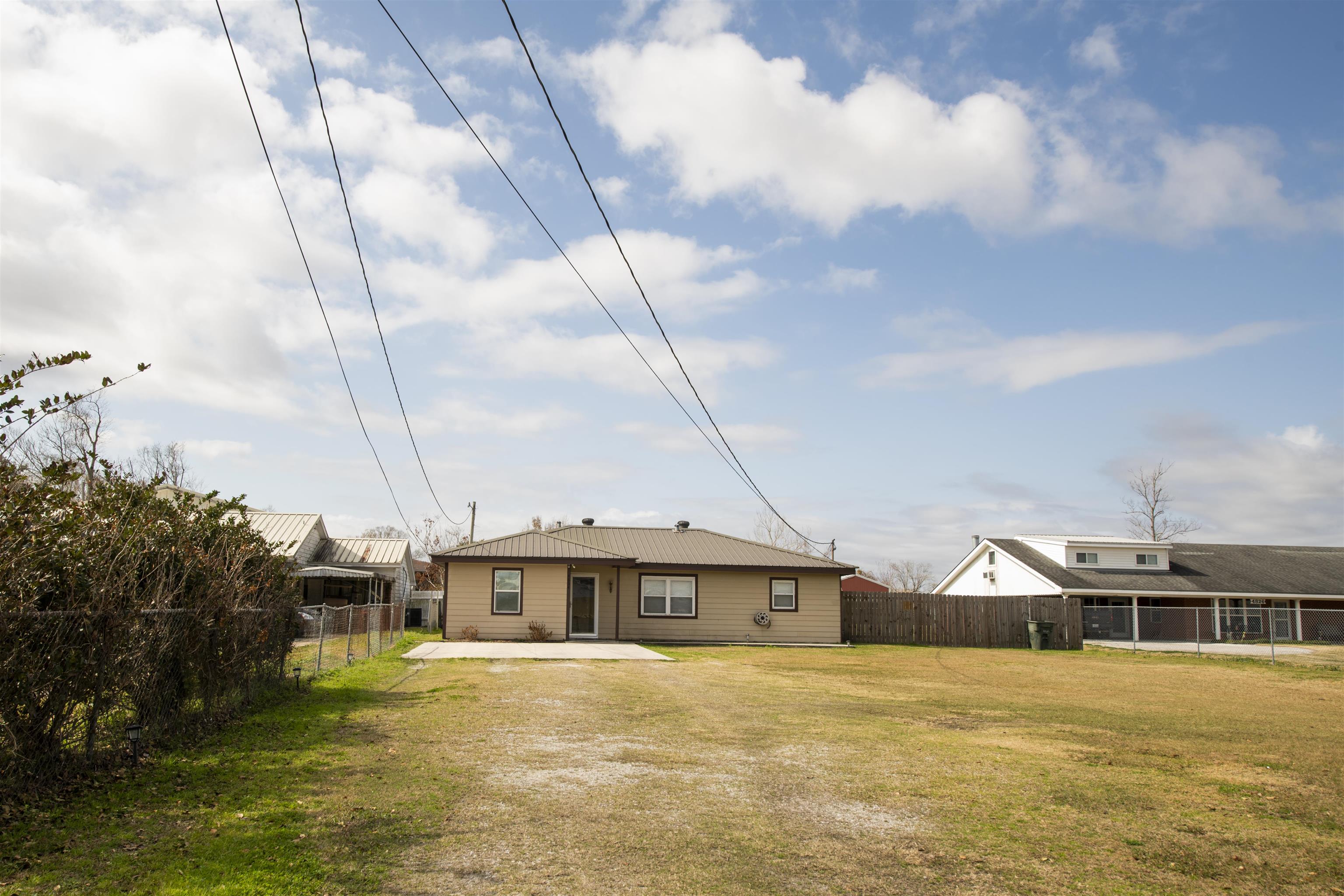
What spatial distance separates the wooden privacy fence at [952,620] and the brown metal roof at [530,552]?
318 inches

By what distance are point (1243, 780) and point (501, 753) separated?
6.43 meters

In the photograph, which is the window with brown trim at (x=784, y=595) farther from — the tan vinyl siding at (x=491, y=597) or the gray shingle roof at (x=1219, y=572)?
the gray shingle roof at (x=1219, y=572)

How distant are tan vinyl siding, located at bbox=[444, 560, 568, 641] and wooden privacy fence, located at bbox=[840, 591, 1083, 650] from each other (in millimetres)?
9258

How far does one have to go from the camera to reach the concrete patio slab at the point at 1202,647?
88.1ft

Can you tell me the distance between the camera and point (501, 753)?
794cm

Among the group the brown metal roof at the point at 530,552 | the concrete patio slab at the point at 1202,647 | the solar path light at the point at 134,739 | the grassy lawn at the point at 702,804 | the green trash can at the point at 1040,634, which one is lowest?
the concrete patio slab at the point at 1202,647

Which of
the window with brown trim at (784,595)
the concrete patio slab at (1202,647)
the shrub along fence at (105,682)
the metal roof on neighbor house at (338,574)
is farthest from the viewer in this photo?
the metal roof on neighbor house at (338,574)

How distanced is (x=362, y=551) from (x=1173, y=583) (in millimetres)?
32371

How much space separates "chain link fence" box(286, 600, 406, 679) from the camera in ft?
45.4

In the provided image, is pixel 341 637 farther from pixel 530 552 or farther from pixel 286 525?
pixel 286 525

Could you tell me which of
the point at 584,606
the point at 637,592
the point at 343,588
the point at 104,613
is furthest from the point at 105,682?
the point at 343,588

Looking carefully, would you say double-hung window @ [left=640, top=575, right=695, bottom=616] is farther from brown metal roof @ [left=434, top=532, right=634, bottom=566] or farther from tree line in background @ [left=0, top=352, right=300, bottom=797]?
tree line in background @ [left=0, top=352, right=300, bottom=797]

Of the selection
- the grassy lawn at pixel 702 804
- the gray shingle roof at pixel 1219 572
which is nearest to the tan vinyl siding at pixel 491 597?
the grassy lawn at pixel 702 804

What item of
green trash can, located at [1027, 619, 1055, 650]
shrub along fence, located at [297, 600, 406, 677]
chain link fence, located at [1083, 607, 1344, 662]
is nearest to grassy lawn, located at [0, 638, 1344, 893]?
shrub along fence, located at [297, 600, 406, 677]
